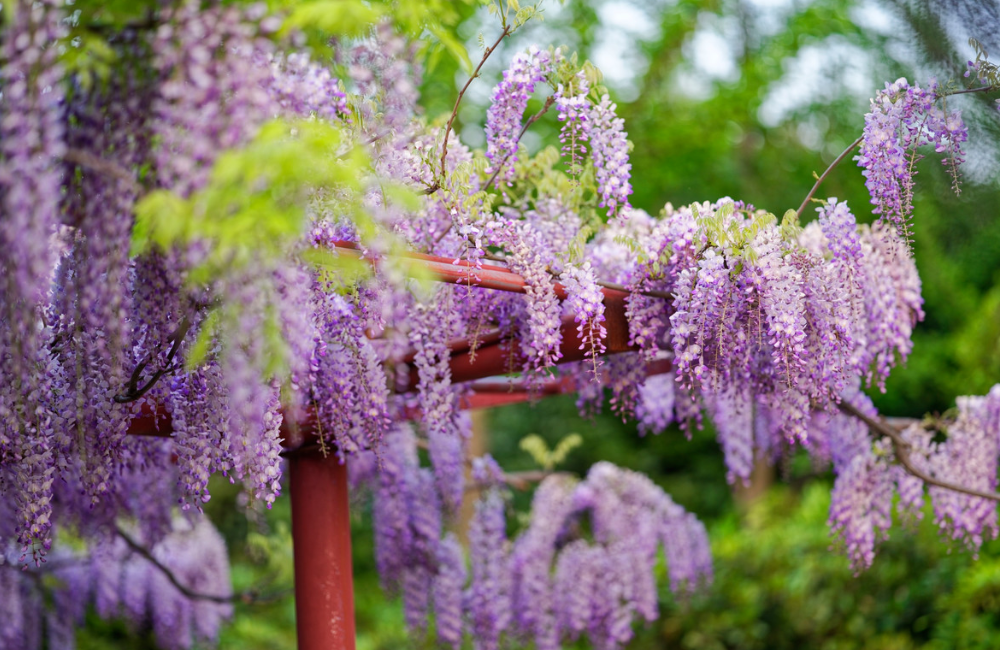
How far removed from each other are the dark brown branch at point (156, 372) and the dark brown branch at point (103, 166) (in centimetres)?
49

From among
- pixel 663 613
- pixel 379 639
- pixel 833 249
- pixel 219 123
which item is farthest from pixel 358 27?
pixel 379 639

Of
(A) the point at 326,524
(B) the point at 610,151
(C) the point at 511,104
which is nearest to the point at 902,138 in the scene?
(B) the point at 610,151

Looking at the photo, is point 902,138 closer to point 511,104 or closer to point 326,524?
point 511,104

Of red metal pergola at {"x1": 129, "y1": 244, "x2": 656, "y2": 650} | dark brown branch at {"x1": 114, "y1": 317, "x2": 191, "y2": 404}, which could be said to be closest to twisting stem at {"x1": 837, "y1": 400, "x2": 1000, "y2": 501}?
red metal pergola at {"x1": 129, "y1": 244, "x2": 656, "y2": 650}

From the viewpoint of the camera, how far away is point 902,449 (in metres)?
3.97

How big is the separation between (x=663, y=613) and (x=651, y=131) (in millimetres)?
4633

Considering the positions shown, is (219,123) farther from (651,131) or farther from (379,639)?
(651,131)

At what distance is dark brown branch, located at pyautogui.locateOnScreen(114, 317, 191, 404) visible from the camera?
2.36 metres

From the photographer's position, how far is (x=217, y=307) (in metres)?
2.22

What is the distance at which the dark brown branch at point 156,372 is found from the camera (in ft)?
7.74

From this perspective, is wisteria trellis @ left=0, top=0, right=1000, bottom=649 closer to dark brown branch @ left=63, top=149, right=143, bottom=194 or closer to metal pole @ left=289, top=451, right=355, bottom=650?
dark brown branch @ left=63, top=149, right=143, bottom=194

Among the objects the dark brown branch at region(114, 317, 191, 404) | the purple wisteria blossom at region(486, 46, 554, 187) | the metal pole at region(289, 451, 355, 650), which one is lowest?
the metal pole at region(289, 451, 355, 650)

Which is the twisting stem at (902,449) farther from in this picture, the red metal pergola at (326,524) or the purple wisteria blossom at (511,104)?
the purple wisteria blossom at (511,104)

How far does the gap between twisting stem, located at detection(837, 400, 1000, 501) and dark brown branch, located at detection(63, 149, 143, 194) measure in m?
3.00
